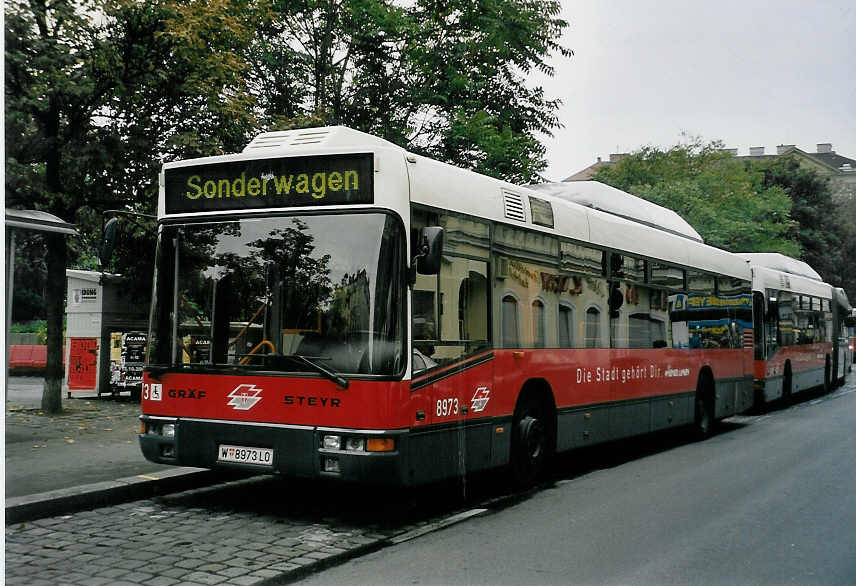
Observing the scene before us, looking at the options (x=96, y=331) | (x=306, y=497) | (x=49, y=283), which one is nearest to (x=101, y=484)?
(x=306, y=497)

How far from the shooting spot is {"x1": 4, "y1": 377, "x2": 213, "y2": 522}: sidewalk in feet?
26.4

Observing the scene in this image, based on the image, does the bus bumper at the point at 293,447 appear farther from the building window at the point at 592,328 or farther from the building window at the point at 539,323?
the building window at the point at 592,328

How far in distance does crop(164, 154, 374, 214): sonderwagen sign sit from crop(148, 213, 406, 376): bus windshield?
17 centimetres

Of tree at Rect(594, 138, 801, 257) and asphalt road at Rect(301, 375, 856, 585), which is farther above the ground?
tree at Rect(594, 138, 801, 257)

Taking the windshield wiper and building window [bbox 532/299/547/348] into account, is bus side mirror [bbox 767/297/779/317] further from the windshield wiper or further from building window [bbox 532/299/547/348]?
the windshield wiper

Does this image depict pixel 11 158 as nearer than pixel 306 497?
No

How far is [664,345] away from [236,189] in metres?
7.39

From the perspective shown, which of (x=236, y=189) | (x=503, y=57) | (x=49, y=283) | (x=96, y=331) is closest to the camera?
(x=236, y=189)

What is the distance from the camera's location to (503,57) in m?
21.3

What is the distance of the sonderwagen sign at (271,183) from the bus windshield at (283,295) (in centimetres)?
17

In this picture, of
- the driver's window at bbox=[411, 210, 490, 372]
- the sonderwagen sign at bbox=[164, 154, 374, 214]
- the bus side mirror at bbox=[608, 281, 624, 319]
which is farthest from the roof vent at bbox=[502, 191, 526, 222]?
the bus side mirror at bbox=[608, 281, 624, 319]

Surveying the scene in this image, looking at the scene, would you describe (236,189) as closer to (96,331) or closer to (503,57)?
(96,331)

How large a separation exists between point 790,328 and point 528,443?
14148 mm

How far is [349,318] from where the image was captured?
7.26 meters
